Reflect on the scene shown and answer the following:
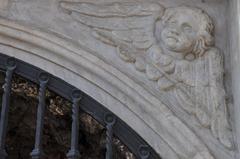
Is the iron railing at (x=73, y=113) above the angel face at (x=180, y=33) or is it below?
below

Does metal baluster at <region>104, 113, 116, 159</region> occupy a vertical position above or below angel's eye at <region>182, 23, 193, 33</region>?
below

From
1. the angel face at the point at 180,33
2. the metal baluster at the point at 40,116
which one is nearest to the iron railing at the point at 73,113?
the metal baluster at the point at 40,116

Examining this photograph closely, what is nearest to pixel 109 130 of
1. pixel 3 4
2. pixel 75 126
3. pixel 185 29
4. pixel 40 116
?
pixel 75 126

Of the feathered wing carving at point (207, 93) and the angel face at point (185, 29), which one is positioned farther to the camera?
the angel face at point (185, 29)

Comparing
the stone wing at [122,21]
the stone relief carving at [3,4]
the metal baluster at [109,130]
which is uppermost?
the stone relief carving at [3,4]

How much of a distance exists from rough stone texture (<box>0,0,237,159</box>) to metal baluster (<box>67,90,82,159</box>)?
2.3 inches

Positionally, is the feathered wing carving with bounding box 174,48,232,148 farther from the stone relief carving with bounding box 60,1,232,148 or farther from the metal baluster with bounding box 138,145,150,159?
the metal baluster with bounding box 138,145,150,159

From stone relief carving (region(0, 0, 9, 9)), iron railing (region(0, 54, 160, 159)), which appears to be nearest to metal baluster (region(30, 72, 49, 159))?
iron railing (region(0, 54, 160, 159))

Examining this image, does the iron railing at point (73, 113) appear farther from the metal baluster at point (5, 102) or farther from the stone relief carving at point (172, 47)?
the stone relief carving at point (172, 47)

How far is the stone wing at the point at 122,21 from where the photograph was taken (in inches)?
125

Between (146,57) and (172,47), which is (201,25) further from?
(146,57)

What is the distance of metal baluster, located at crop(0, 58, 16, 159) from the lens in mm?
3046

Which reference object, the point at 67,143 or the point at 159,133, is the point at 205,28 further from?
the point at 67,143

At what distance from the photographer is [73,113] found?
10.1ft
